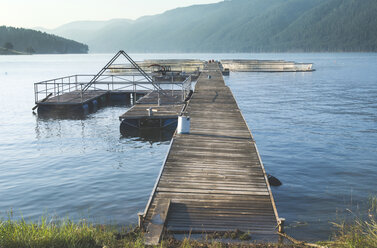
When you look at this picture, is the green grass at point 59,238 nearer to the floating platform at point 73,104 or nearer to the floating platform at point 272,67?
the floating platform at point 73,104

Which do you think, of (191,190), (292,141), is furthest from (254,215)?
(292,141)

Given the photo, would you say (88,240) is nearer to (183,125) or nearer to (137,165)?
(183,125)

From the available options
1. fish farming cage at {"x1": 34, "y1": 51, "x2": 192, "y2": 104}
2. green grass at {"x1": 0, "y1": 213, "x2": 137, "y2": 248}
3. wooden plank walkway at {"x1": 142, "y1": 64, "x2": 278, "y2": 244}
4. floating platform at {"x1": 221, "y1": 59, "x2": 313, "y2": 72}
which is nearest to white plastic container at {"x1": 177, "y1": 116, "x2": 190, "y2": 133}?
wooden plank walkway at {"x1": 142, "y1": 64, "x2": 278, "y2": 244}

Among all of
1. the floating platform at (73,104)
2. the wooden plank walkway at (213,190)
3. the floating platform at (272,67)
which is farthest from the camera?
the floating platform at (272,67)

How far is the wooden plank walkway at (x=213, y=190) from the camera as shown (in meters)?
9.02

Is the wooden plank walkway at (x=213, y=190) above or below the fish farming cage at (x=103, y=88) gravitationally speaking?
below

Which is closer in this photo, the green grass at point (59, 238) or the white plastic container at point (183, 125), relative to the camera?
the green grass at point (59, 238)

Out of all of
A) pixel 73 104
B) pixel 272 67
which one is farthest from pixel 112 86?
pixel 272 67

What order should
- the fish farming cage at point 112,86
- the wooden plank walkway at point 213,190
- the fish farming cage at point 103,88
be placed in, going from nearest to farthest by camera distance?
1. the wooden plank walkway at point 213,190
2. the fish farming cage at point 112,86
3. the fish farming cage at point 103,88

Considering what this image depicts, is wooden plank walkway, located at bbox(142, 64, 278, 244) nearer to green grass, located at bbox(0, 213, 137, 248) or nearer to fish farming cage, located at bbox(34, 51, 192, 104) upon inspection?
green grass, located at bbox(0, 213, 137, 248)

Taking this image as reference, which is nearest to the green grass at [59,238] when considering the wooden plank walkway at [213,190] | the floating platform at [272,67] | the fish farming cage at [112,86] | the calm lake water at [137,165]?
the wooden plank walkway at [213,190]

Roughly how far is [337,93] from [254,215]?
47.0 meters

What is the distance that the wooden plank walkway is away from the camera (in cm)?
902

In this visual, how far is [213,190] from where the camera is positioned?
10.8 m
